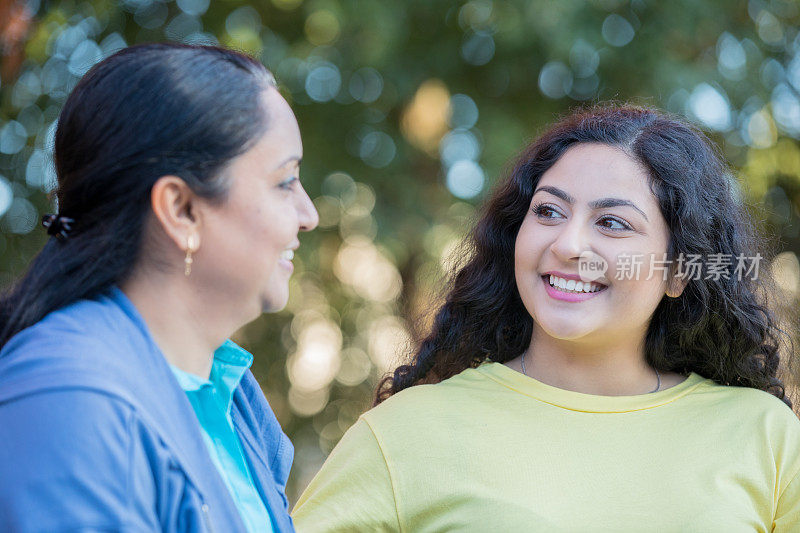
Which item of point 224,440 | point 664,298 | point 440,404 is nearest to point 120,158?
point 224,440

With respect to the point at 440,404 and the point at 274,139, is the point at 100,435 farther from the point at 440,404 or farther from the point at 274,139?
the point at 440,404

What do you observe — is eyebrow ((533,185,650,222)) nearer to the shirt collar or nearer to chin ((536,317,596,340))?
chin ((536,317,596,340))

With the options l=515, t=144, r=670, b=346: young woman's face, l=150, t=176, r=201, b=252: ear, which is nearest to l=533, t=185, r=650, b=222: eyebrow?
l=515, t=144, r=670, b=346: young woman's face

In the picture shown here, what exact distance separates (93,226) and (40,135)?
353 cm

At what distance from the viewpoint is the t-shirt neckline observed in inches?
93.3

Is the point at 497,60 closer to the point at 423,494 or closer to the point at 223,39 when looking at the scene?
the point at 223,39

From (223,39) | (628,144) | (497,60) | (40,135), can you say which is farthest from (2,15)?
(628,144)

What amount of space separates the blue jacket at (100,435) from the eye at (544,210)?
4.19 feet

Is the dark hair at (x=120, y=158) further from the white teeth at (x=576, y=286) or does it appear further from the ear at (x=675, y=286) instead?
the ear at (x=675, y=286)

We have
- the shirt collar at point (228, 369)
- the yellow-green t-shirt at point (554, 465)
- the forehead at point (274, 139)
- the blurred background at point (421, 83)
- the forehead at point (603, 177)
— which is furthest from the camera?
the blurred background at point (421, 83)

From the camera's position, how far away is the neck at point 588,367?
96.9 inches

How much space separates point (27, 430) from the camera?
128cm

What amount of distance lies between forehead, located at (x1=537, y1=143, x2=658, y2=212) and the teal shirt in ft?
3.61

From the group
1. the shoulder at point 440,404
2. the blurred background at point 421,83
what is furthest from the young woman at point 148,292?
the blurred background at point 421,83
